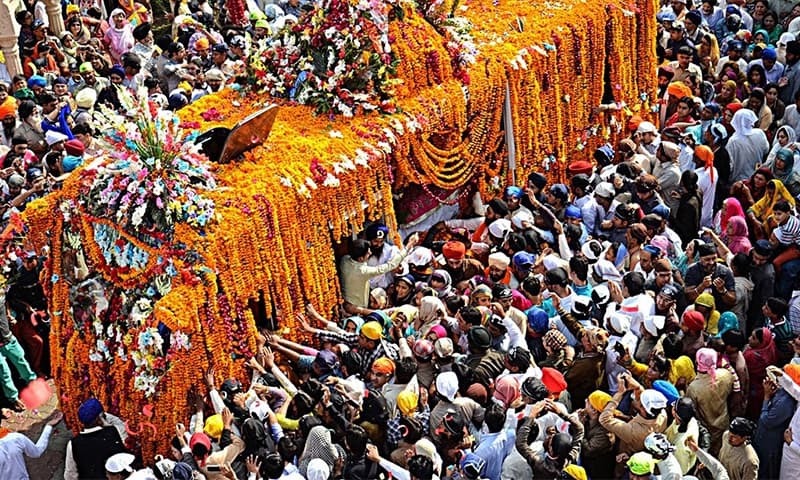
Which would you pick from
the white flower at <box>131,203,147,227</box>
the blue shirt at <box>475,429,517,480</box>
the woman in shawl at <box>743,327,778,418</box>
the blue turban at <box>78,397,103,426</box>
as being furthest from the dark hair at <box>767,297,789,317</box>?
the blue turban at <box>78,397,103,426</box>

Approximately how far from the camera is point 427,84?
10383mm

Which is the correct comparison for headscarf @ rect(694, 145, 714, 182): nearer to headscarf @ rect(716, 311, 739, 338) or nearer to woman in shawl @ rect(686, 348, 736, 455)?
headscarf @ rect(716, 311, 739, 338)

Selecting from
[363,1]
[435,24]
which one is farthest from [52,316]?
[435,24]

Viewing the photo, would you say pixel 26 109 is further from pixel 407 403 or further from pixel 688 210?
pixel 688 210

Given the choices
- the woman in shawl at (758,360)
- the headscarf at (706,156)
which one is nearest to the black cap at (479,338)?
the woman in shawl at (758,360)

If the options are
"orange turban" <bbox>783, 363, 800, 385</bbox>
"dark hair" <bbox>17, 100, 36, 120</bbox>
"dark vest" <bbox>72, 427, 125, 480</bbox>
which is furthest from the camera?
"dark hair" <bbox>17, 100, 36, 120</bbox>

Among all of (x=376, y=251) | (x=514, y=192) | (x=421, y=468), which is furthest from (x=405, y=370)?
(x=514, y=192)

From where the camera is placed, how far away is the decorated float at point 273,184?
8133 mm

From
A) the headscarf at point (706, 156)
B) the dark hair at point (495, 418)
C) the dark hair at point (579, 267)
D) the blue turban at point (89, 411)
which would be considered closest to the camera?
the dark hair at point (495, 418)

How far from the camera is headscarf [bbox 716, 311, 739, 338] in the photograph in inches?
337

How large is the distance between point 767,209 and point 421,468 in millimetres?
5332

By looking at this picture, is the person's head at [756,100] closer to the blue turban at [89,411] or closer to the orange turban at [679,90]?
the orange turban at [679,90]

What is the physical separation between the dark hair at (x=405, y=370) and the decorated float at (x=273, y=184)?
4.40ft

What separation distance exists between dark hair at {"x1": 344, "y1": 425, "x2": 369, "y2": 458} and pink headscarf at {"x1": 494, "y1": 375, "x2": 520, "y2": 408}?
1.11 metres
